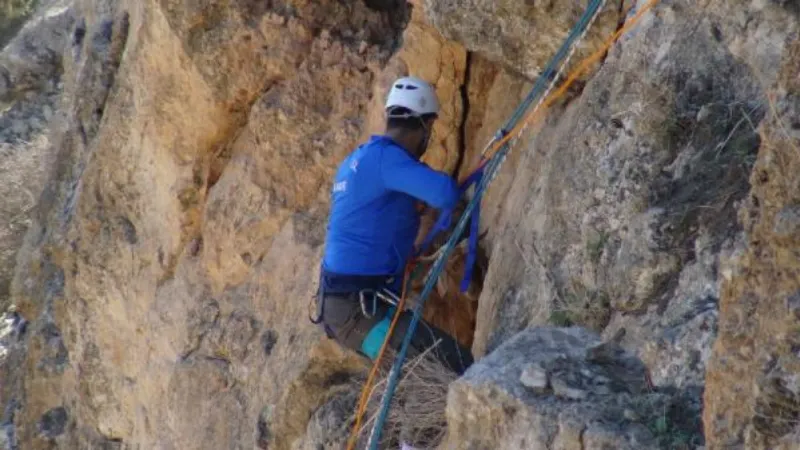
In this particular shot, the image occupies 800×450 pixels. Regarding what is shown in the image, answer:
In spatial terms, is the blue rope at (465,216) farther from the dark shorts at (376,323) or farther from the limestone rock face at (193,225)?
the limestone rock face at (193,225)

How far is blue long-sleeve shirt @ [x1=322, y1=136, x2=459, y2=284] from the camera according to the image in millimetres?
5043

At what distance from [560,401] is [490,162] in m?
1.94

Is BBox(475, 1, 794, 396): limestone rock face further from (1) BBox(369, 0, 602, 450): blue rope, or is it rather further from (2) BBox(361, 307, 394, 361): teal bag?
(2) BBox(361, 307, 394, 361): teal bag

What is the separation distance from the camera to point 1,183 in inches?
679

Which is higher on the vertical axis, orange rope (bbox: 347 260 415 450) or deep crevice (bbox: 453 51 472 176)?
deep crevice (bbox: 453 51 472 176)

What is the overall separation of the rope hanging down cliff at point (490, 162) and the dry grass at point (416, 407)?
0.06m

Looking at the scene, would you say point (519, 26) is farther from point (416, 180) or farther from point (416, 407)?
point (416, 407)

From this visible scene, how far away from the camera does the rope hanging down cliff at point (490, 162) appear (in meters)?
4.68

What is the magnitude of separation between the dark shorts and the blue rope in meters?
0.07

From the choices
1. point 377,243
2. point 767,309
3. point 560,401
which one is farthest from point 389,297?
point 767,309

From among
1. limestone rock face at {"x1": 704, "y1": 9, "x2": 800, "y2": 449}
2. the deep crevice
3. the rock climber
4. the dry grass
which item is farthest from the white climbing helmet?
limestone rock face at {"x1": 704, "y1": 9, "x2": 800, "y2": 449}

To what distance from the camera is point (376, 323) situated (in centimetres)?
528

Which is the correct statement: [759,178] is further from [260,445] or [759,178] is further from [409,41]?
[260,445]

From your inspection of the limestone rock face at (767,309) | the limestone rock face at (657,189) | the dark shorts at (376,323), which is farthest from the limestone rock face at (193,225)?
the limestone rock face at (767,309)
